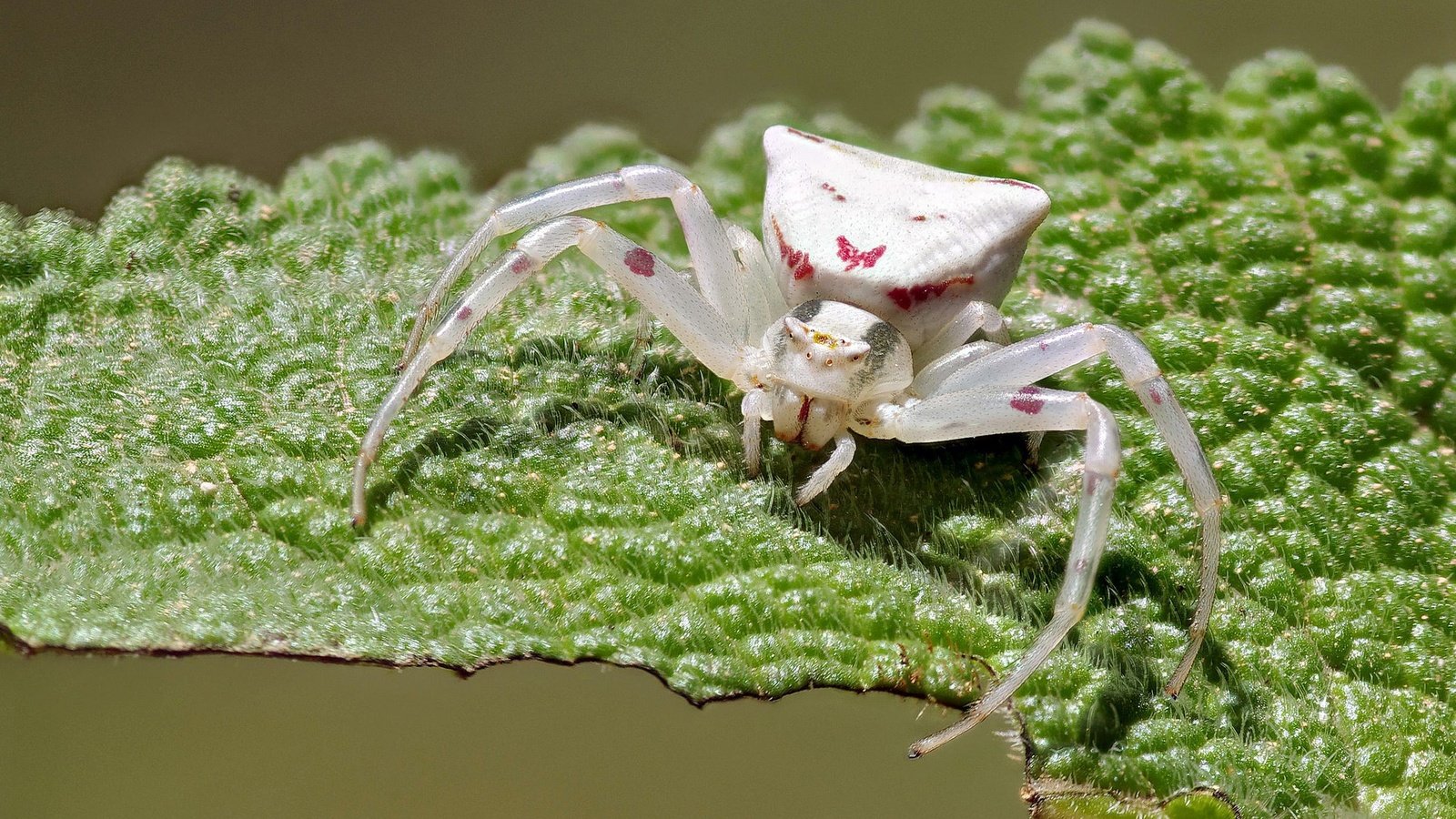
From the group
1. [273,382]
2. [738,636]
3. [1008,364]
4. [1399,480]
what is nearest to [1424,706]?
[1399,480]

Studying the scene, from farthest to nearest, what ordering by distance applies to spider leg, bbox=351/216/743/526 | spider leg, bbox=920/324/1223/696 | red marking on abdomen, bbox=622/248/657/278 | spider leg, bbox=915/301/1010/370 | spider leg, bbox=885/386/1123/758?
spider leg, bbox=915/301/1010/370
red marking on abdomen, bbox=622/248/657/278
spider leg, bbox=351/216/743/526
spider leg, bbox=920/324/1223/696
spider leg, bbox=885/386/1123/758

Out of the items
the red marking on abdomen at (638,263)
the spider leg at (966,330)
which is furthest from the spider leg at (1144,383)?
the red marking on abdomen at (638,263)

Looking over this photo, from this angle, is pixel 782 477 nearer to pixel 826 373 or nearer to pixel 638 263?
pixel 826 373

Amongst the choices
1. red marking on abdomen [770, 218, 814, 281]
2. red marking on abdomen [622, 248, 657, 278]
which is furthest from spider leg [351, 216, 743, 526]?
red marking on abdomen [770, 218, 814, 281]

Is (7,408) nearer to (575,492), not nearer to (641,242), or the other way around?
(575,492)

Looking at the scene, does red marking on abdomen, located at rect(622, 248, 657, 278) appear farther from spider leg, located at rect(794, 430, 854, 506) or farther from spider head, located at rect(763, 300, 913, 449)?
spider leg, located at rect(794, 430, 854, 506)
